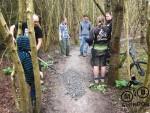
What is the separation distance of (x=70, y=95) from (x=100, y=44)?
176 cm

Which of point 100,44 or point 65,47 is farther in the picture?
point 65,47

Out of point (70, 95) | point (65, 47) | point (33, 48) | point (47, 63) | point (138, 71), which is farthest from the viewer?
point (65, 47)

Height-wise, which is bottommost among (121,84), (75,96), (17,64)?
(75,96)

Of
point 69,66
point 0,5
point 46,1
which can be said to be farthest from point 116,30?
point 46,1

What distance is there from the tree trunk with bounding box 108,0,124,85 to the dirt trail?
0.74m

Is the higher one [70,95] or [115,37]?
[115,37]

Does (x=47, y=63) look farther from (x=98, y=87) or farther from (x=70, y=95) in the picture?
(x=70, y=95)

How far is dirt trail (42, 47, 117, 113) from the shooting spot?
26.4 ft

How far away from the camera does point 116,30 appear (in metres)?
9.27

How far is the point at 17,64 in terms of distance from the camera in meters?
6.33

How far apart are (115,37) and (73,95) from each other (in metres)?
1.81

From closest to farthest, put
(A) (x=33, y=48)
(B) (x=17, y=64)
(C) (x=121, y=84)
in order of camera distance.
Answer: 1. (B) (x=17, y=64)
2. (A) (x=33, y=48)
3. (C) (x=121, y=84)

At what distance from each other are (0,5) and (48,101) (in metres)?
7.42

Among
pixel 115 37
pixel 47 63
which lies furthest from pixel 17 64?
pixel 47 63
